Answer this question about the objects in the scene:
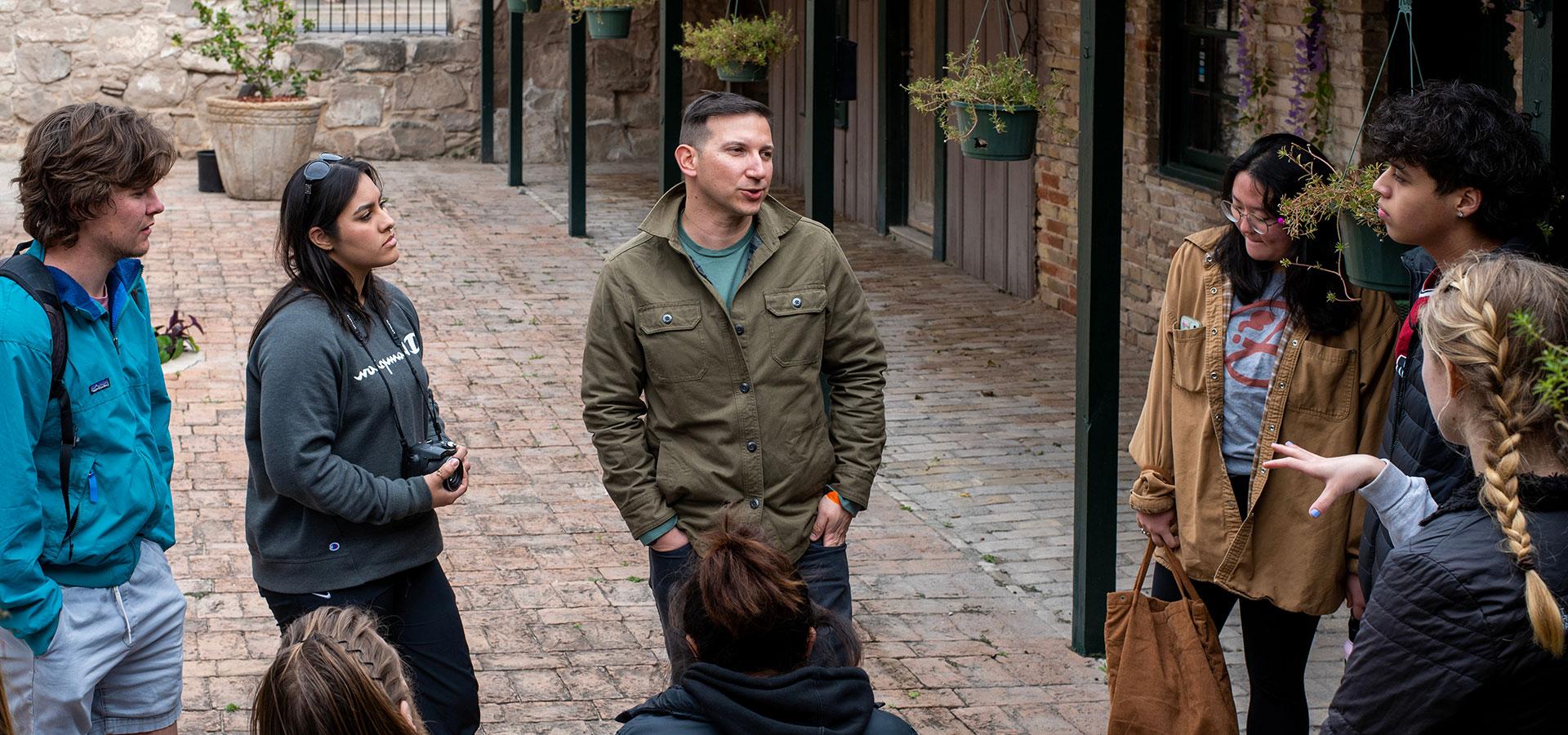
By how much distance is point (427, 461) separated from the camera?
360 cm

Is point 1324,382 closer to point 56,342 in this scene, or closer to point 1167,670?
point 1167,670

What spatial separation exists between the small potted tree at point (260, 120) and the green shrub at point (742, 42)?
5.04m

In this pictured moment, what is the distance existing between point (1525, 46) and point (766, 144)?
1651 millimetres

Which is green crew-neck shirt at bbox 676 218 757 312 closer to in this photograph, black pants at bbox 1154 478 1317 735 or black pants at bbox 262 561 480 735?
black pants at bbox 262 561 480 735

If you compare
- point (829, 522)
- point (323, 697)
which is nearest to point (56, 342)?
point (323, 697)

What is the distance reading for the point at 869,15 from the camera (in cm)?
1357

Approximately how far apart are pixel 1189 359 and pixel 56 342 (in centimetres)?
242

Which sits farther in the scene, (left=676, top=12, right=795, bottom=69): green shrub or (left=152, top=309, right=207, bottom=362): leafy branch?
(left=676, top=12, right=795, bottom=69): green shrub

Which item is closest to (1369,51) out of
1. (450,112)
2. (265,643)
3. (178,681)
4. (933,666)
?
(933,666)

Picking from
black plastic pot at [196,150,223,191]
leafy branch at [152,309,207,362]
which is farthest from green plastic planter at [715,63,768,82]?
black plastic pot at [196,150,223,191]

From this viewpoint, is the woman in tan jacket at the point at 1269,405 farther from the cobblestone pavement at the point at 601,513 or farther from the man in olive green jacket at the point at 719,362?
the cobblestone pavement at the point at 601,513

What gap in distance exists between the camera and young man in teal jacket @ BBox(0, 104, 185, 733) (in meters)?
3.07

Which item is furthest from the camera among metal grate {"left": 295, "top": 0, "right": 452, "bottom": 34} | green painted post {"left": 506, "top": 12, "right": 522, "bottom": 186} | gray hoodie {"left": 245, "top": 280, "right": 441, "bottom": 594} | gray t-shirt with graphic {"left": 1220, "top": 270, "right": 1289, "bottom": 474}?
metal grate {"left": 295, "top": 0, "right": 452, "bottom": 34}

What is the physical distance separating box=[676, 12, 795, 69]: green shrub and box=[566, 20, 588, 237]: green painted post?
1527 millimetres
